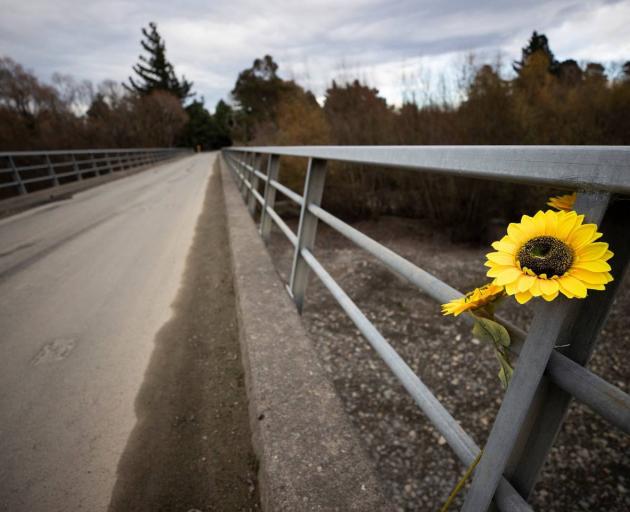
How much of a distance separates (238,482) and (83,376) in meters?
1.17

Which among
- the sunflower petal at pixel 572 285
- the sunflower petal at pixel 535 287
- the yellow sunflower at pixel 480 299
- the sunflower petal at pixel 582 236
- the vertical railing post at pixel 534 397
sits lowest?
the vertical railing post at pixel 534 397

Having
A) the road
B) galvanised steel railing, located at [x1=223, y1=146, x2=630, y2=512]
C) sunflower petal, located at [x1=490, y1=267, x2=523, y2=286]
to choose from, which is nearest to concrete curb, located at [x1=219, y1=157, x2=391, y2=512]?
galvanised steel railing, located at [x1=223, y1=146, x2=630, y2=512]

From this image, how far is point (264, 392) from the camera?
1560 mm

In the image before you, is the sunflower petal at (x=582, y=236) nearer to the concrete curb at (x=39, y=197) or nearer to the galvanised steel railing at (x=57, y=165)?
the concrete curb at (x=39, y=197)

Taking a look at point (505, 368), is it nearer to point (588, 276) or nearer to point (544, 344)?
point (544, 344)

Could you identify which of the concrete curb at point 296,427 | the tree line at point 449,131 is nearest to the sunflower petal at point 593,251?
the concrete curb at point 296,427

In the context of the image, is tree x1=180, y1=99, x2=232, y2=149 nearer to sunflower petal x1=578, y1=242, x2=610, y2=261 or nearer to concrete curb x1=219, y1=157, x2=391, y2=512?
concrete curb x1=219, y1=157, x2=391, y2=512

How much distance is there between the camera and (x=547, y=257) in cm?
56

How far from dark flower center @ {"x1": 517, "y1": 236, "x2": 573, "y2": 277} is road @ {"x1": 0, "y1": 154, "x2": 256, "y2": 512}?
1.59 m

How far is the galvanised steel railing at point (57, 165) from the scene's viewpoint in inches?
346

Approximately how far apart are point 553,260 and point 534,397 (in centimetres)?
33

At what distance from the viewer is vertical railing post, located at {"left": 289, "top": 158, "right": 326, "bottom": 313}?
2.15m

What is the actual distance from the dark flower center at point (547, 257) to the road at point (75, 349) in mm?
1587

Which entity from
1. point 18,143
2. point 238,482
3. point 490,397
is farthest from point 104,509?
point 18,143
